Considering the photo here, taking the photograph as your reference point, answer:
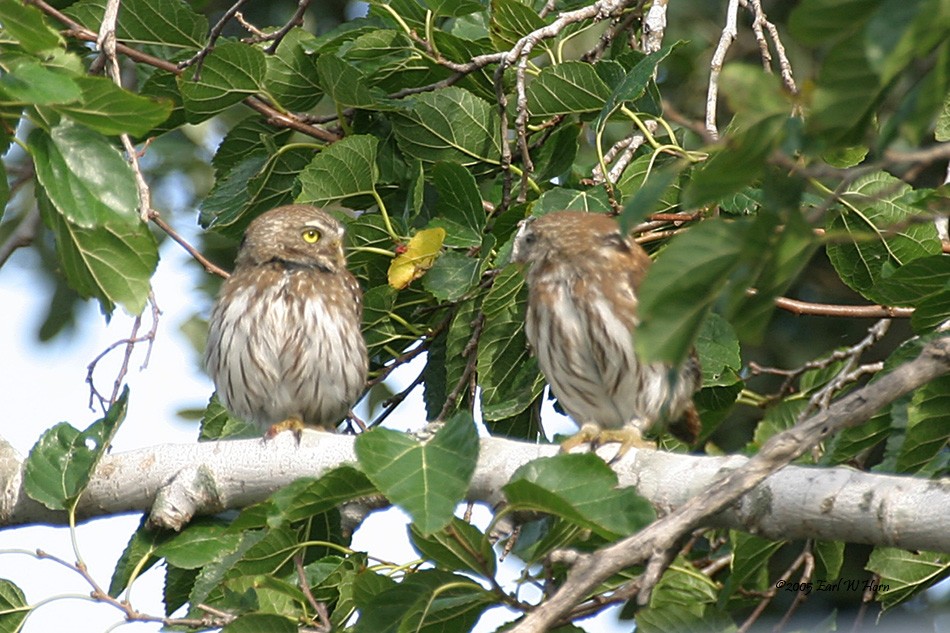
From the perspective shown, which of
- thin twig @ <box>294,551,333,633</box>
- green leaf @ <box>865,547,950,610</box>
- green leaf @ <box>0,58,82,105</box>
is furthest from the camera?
green leaf @ <box>865,547,950,610</box>

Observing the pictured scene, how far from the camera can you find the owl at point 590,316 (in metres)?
4.10

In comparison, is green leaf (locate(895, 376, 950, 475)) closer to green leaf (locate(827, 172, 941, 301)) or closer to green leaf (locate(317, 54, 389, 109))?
green leaf (locate(827, 172, 941, 301))

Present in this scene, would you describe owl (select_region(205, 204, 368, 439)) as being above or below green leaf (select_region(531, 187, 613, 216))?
below

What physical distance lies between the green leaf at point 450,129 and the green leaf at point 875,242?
1146mm

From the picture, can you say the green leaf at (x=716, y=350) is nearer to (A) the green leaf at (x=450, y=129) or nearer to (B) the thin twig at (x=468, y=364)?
(B) the thin twig at (x=468, y=364)

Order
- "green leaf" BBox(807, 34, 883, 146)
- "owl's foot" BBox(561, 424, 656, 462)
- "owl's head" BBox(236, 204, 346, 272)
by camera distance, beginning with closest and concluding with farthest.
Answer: "green leaf" BBox(807, 34, 883, 146) → "owl's foot" BBox(561, 424, 656, 462) → "owl's head" BBox(236, 204, 346, 272)

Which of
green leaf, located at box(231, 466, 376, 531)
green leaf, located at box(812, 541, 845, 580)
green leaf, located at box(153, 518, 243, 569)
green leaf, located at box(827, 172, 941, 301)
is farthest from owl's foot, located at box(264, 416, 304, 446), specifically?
green leaf, located at box(827, 172, 941, 301)

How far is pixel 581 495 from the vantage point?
8.48ft

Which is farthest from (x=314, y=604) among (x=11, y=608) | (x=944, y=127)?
(x=944, y=127)

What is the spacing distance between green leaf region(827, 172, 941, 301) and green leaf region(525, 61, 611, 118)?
0.83 metres

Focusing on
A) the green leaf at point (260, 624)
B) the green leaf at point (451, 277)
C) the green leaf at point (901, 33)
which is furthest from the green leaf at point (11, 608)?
the green leaf at point (901, 33)

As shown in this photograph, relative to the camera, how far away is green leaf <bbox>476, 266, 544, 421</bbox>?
159 inches

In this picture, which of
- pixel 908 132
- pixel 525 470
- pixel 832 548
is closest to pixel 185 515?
pixel 525 470

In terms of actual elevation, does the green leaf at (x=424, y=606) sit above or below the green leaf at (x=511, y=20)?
below
